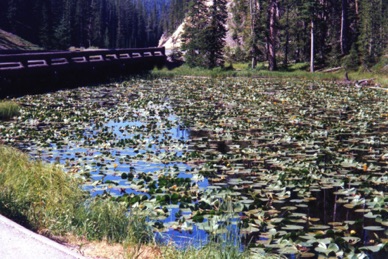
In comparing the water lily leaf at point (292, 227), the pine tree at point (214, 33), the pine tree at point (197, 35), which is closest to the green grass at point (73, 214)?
the water lily leaf at point (292, 227)

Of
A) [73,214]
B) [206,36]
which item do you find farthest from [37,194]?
[206,36]

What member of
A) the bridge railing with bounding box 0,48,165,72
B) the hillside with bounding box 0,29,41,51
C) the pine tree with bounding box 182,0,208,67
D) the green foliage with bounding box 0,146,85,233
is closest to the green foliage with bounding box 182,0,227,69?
the pine tree with bounding box 182,0,208,67

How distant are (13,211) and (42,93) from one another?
20.1 meters

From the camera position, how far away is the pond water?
6.61 m

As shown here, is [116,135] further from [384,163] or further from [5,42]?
[5,42]

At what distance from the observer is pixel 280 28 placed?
4525cm

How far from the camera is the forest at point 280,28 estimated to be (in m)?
42.2

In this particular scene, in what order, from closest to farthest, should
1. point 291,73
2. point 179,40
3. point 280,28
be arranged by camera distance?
point 291,73, point 280,28, point 179,40

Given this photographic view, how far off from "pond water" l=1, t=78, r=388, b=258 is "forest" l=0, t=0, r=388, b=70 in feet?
76.0

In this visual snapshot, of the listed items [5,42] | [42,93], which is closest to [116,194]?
[42,93]

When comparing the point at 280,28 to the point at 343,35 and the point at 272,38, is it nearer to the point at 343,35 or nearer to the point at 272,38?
the point at 272,38

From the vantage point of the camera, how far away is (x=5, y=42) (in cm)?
5550

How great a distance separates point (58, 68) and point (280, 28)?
75.5 ft

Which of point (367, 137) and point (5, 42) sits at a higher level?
point (5, 42)
